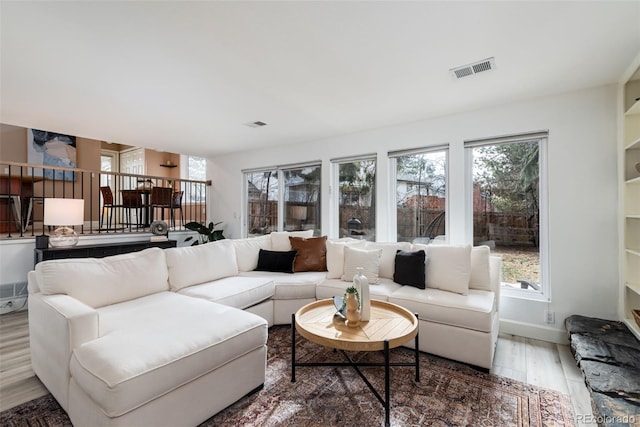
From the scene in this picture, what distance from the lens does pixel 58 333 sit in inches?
67.3

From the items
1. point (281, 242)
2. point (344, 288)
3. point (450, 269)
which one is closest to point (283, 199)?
point (281, 242)

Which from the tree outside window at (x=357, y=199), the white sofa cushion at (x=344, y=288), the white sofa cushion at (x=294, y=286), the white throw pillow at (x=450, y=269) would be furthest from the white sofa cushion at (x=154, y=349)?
the tree outside window at (x=357, y=199)

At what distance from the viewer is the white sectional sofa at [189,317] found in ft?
4.85

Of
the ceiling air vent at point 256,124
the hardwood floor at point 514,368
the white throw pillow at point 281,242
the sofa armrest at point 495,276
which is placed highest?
the ceiling air vent at point 256,124

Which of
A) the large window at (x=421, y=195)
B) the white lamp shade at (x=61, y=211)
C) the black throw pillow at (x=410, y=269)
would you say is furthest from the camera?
the large window at (x=421, y=195)

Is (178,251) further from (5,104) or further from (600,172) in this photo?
(600,172)

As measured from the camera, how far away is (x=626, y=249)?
2574mm

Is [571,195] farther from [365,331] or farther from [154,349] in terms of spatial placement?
[154,349]

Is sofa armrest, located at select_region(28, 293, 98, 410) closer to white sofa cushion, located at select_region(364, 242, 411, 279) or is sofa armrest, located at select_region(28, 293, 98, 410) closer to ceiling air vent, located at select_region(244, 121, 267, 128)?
white sofa cushion, located at select_region(364, 242, 411, 279)

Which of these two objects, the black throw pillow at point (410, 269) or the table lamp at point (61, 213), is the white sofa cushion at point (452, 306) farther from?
the table lamp at point (61, 213)

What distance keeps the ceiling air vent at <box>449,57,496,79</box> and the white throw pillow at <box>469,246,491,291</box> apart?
5.27 ft

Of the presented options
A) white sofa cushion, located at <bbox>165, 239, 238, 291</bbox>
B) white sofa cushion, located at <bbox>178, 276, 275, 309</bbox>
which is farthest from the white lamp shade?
white sofa cushion, located at <bbox>178, 276, 275, 309</bbox>

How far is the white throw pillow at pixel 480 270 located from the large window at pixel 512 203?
23.8 inches

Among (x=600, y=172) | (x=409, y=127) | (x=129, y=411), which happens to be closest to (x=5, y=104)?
(x=129, y=411)
